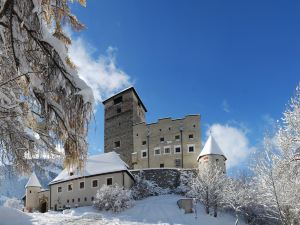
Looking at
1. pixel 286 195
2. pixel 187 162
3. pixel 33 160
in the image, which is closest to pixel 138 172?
pixel 187 162

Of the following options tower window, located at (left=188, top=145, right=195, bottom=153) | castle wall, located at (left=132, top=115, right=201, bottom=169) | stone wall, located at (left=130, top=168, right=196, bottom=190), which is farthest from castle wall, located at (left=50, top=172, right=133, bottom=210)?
tower window, located at (left=188, top=145, right=195, bottom=153)

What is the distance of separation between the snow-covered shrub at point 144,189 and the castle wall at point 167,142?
605cm

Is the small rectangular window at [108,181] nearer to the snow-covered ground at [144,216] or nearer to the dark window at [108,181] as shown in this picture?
the dark window at [108,181]

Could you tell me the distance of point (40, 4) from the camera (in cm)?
467

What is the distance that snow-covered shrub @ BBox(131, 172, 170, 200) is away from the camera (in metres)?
37.8

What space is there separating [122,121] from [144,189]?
12.6m

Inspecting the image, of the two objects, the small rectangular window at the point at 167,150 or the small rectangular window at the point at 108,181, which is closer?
the small rectangular window at the point at 108,181

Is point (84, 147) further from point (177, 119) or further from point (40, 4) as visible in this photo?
point (177, 119)

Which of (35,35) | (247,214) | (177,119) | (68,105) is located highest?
(177,119)

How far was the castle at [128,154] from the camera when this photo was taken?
124 feet

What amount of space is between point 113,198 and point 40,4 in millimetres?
28974

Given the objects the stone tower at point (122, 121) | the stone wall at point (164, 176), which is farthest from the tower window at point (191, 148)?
the stone tower at point (122, 121)

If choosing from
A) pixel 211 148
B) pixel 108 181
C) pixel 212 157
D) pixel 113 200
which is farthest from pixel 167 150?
pixel 113 200

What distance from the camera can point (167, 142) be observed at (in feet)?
152
